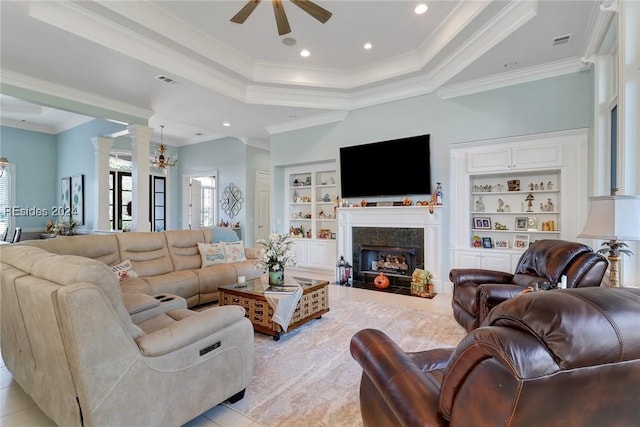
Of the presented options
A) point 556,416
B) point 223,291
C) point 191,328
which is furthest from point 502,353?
point 223,291

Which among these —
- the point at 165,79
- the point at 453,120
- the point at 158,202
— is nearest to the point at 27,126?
the point at 158,202

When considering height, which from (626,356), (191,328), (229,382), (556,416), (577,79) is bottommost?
(229,382)

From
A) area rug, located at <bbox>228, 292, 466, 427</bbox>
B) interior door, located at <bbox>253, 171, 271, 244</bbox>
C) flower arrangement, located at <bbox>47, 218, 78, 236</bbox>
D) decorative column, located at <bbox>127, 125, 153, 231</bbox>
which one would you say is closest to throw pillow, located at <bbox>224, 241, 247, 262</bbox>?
area rug, located at <bbox>228, 292, 466, 427</bbox>

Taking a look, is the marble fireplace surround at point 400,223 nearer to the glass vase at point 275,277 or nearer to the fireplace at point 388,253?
the fireplace at point 388,253

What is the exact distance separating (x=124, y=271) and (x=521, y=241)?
5.36m

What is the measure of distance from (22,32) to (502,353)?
198 inches

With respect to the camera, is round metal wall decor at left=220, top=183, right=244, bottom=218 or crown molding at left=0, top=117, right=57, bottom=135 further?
round metal wall decor at left=220, top=183, right=244, bottom=218

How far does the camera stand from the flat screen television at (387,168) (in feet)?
16.6

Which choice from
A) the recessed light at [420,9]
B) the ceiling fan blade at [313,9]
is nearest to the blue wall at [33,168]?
the ceiling fan blade at [313,9]

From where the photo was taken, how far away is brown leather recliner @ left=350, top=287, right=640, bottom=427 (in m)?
0.73

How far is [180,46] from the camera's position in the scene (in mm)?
3984

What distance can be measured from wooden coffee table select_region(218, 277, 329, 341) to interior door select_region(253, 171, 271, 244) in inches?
183

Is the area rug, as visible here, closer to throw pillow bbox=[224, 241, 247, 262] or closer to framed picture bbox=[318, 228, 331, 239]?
throw pillow bbox=[224, 241, 247, 262]

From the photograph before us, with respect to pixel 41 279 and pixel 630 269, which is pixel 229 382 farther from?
pixel 630 269
